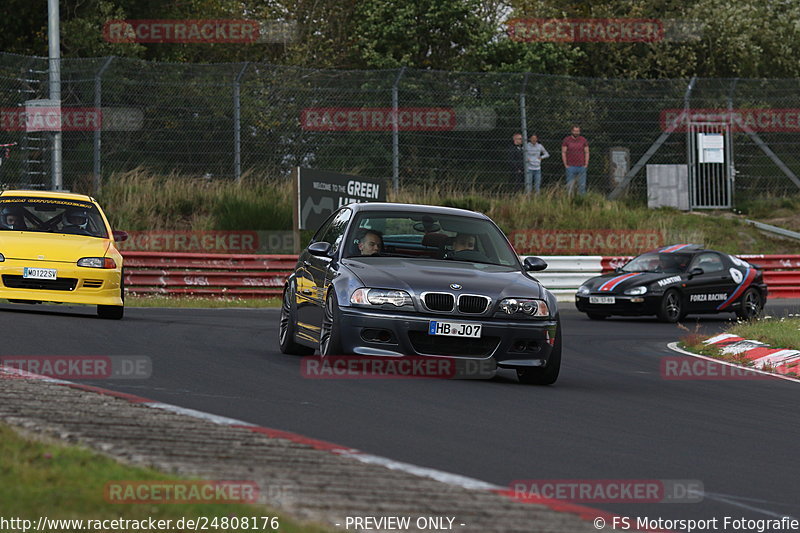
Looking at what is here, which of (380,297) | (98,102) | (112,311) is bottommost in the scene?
(112,311)

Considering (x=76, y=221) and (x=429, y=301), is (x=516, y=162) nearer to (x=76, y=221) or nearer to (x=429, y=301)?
(x=76, y=221)

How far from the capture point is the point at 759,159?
30203mm

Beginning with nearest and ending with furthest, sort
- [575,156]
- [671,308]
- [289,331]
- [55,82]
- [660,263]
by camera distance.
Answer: [289,331] → [671,308] → [660,263] → [55,82] → [575,156]

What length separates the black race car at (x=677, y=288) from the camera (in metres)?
21.2

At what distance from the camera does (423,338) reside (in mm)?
10312

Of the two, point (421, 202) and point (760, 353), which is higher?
point (421, 202)

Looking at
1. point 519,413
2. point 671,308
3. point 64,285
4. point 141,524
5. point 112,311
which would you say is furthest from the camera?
point 671,308

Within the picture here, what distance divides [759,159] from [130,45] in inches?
595

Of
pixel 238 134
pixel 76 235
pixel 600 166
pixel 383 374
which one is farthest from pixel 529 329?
pixel 600 166

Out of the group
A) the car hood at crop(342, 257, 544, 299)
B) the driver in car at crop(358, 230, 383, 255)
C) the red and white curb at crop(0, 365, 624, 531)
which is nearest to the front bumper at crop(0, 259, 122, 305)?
the driver in car at crop(358, 230, 383, 255)

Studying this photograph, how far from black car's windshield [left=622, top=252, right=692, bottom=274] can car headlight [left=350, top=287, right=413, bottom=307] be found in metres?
12.1

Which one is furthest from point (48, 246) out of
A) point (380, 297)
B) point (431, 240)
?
point (380, 297)

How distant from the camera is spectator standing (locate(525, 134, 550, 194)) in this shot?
27.4m

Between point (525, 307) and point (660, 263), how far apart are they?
12.2 m
